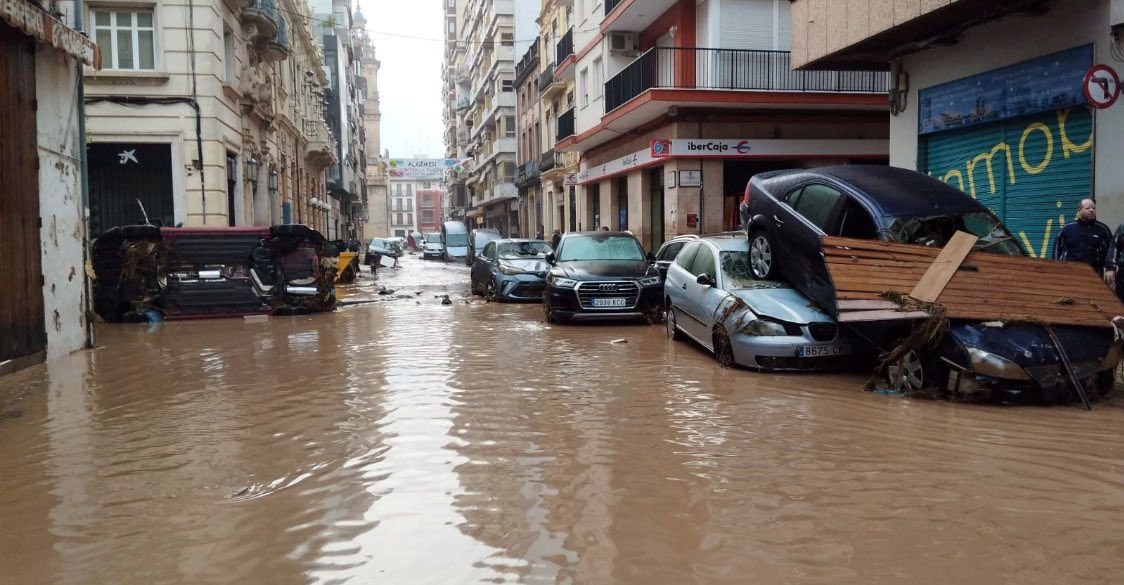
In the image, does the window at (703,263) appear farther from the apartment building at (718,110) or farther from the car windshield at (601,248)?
the apartment building at (718,110)

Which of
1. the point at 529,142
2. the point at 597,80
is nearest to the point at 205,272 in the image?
the point at 597,80

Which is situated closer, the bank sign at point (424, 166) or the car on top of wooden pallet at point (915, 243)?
the car on top of wooden pallet at point (915, 243)

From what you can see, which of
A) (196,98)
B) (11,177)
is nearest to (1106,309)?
(11,177)

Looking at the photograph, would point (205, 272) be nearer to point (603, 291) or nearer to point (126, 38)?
point (603, 291)

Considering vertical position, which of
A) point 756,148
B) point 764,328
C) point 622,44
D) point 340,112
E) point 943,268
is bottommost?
point 764,328

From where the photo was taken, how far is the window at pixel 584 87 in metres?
30.3

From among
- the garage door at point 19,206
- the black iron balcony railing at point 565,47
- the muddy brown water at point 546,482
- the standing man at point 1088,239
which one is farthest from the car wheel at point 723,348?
the black iron balcony railing at point 565,47

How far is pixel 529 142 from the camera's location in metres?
49.0

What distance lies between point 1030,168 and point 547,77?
102 feet

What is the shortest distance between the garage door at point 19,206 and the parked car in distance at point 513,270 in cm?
912

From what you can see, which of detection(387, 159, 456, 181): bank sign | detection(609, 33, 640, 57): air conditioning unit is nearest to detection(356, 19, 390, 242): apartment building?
detection(387, 159, 456, 181): bank sign

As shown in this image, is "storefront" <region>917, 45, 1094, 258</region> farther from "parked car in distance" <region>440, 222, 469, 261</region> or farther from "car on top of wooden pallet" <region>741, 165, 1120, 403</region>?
"parked car in distance" <region>440, 222, 469, 261</region>

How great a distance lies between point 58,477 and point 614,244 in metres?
10.3

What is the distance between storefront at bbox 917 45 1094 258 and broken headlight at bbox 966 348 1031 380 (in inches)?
210
